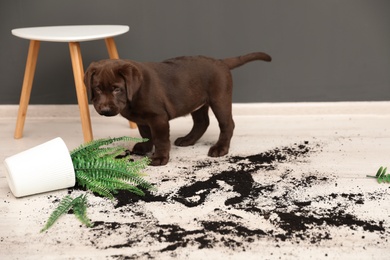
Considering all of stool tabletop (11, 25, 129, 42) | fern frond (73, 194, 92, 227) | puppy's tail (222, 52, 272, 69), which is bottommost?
fern frond (73, 194, 92, 227)

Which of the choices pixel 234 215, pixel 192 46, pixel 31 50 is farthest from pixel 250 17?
pixel 234 215

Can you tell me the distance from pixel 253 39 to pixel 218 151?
0.82m

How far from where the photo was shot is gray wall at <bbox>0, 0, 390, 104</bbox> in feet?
10.5

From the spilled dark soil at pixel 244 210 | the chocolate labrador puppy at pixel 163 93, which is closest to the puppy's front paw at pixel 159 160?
the chocolate labrador puppy at pixel 163 93

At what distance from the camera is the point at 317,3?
10.5ft

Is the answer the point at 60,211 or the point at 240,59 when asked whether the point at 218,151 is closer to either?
the point at 240,59

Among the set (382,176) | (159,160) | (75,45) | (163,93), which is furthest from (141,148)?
(382,176)

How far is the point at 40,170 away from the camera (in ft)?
7.30

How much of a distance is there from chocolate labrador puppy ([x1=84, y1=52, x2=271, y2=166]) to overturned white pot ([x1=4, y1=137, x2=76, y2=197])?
0.26 m

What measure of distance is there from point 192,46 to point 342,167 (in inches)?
45.9

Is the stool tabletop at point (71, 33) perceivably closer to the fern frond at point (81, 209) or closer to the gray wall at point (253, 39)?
the gray wall at point (253, 39)

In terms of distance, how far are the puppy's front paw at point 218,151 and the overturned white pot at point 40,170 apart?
701mm

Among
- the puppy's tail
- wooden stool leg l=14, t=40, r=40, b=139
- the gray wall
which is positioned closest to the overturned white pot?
wooden stool leg l=14, t=40, r=40, b=139

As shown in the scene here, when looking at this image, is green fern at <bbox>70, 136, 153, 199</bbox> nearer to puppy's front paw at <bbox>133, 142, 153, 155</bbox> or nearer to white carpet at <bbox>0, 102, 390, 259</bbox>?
white carpet at <bbox>0, 102, 390, 259</bbox>
